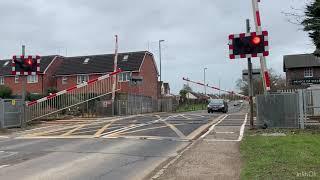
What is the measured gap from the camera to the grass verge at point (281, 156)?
9881mm

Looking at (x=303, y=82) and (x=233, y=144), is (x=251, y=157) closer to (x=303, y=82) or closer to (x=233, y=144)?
(x=233, y=144)

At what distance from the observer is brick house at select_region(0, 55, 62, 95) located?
69375mm

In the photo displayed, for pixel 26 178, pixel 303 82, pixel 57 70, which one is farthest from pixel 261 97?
pixel 57 70

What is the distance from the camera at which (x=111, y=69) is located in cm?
6612

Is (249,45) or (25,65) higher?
(249,45)

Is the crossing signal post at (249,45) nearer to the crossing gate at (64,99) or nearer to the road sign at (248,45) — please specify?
the road sign at (248,45)

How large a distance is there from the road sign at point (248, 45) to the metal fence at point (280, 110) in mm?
1822

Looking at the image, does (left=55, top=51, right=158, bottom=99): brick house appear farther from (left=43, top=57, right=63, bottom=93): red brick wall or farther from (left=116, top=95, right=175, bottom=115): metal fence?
(left=116, top=95, right=175, bottom=115): metal fence

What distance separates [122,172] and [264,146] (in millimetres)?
4929

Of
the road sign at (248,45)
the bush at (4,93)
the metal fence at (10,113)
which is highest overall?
the road sign at (248,45)

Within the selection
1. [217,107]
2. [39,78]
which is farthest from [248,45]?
[39,78]

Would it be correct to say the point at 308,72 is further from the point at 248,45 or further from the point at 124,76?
the point at 248,45

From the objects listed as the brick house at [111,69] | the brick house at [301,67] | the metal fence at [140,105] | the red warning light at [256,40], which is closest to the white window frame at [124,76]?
the brick house at [111,69]

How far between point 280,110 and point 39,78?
5353 centimetres
